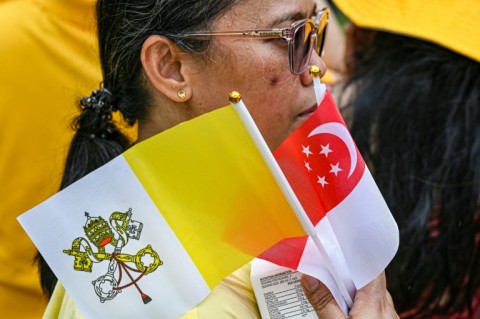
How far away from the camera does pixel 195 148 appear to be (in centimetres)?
196

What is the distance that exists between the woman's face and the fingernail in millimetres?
389

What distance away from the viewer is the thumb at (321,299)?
1.95 m

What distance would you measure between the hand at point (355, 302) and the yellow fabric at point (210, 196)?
12 cm

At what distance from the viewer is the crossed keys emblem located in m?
1.96

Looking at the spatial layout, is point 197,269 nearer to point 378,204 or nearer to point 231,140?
point 231,140

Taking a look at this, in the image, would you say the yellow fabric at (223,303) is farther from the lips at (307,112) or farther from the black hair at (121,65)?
the lips at (307,112)

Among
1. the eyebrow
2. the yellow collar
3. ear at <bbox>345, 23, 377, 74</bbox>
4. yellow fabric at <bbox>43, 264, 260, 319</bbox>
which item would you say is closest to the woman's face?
the eyebrow

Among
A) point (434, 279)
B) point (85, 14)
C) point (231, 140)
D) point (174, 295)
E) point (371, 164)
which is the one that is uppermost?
point (85, 14)

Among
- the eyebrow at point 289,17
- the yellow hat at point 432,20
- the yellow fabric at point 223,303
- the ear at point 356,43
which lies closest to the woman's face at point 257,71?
the eyebrow at point 289,17

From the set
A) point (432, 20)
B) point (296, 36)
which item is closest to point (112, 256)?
A: point (296, 36)

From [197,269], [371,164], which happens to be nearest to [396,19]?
[371,164]

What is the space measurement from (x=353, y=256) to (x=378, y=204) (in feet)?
0.40

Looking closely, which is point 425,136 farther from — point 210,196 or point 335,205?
point 210,196

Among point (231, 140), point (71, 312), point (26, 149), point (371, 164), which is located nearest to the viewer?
point (231, 140)
